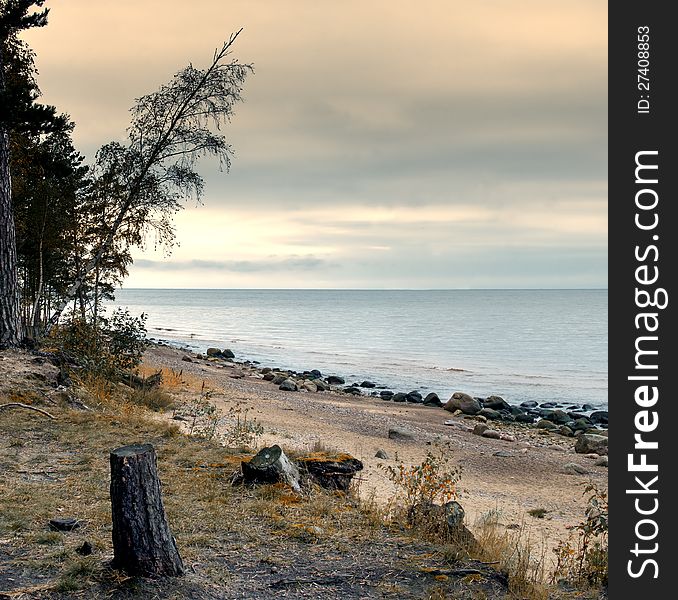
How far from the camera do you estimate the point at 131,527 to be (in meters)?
5.93

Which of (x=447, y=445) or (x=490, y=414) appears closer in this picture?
(x=447, y=445)

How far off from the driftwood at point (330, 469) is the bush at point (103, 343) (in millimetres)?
8217

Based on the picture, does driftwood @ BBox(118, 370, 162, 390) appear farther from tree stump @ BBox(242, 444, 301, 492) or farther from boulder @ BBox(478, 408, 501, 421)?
boulder @ BBox(478, 408, 501, 421)

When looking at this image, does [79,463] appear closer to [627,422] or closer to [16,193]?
[627,422]

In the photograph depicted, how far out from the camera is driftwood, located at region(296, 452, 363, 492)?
10.1m

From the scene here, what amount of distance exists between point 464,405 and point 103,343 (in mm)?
16719

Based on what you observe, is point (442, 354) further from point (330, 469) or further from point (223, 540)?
point (223, 540)

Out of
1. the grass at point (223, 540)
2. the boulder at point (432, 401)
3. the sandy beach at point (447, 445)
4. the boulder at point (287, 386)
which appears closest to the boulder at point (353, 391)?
the sandy beach at point (447, 445)

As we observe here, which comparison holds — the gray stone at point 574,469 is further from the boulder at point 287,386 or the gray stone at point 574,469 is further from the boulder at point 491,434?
the boulder at point 287,386

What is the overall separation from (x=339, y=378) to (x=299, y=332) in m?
40.6

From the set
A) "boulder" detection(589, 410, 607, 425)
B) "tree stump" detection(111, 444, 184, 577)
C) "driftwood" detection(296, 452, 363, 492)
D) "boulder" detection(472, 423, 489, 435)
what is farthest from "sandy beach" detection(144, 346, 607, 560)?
"boulder" detection(589, 410, 607, 425)

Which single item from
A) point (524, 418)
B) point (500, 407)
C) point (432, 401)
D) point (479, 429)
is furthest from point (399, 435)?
point (500, 407)

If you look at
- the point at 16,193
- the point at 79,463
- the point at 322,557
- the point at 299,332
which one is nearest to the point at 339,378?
the point at 16,193

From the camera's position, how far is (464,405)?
29734 mm
